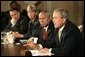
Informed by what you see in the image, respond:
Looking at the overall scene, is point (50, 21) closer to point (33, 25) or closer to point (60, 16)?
point (60, 16)

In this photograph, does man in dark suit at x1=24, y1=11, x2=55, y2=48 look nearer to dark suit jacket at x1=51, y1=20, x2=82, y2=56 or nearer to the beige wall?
dark suit jacket at x1=51, y1=20, x2=82, y2=56

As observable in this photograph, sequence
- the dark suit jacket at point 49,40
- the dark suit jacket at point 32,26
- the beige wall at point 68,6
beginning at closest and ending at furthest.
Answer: the dark suit jacket at point 49,40
the dark suit jacket at point 32,26
the beige wall at point 68,6

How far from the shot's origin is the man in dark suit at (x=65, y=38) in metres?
3.32

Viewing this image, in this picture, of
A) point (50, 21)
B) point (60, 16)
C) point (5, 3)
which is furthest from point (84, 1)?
point (60, 16)

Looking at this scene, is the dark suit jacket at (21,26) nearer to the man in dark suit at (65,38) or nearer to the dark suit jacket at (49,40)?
the dark suit jacket at (49,40)

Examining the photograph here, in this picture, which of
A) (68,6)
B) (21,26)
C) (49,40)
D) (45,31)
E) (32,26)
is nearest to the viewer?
(49,40)

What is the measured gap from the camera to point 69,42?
335 centimetres

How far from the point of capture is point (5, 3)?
8930 millimetres

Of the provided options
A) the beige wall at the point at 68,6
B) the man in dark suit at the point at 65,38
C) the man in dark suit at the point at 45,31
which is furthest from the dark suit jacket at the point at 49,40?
the beige wall at the point at 68,6

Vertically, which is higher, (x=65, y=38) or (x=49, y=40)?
(x=65, y=38)

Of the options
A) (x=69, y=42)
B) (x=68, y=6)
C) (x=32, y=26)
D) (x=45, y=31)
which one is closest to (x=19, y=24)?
(x=32, y=26)

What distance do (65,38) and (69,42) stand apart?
0.38 feet

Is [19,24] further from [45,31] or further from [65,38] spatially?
[65,38]

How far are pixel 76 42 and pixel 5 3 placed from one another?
5856 millimetres
